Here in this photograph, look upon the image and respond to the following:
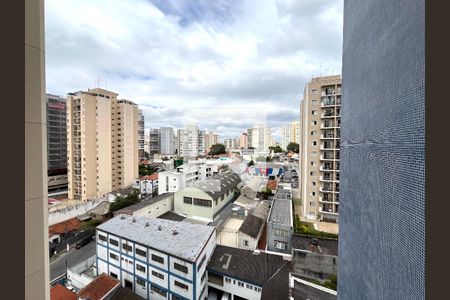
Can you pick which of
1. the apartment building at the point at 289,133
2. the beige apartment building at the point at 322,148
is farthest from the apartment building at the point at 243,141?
the beige apartment building at the point at 322,148

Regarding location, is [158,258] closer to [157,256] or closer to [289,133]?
[157,256]

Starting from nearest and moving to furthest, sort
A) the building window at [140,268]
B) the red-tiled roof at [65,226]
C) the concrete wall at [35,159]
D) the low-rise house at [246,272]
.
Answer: the concrete wall at [35,159], the low-rise house at [246,272], the building window at [140,268], the red-tiled roof at [65,226]

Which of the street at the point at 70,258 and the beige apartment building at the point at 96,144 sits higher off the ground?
the beige apartment building at the point at 96,144

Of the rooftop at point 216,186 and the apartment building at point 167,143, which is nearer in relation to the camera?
the rooftop at point 216,186

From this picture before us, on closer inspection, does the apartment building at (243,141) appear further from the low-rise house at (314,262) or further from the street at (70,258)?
the low-rise house at (314,262)

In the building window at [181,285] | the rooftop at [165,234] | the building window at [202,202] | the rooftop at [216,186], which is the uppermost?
the rooftop at [216,186]

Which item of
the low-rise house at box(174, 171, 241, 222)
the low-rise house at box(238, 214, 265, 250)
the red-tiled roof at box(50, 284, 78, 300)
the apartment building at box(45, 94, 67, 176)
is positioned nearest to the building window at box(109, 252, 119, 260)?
the red-tiled roof at box(50, 284, 78, 300)

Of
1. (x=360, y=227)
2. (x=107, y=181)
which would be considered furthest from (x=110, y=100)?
(x=360, y=227)
